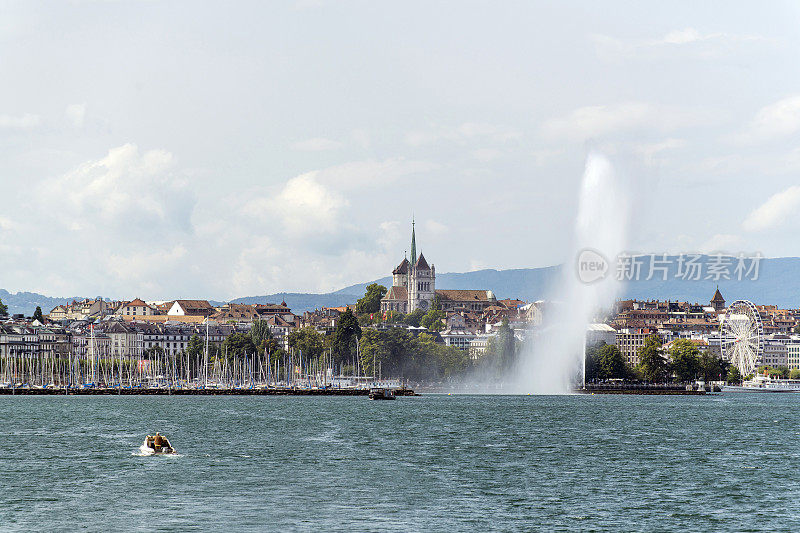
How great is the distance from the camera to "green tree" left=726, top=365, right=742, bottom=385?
614 feet

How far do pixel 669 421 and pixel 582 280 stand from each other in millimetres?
38927

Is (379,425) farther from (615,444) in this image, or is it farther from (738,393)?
(738,393)

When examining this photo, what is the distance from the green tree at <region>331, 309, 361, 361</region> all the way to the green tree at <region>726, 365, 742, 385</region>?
58.4 metres

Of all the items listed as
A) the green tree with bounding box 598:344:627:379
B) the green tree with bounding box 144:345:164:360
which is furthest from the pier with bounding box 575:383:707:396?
the green tree with bounding box 144:345:164:360

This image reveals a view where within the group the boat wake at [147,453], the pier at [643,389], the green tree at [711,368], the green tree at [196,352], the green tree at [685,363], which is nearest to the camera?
the boat wake at [147,453]

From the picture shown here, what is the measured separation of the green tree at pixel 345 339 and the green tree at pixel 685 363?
39.6m

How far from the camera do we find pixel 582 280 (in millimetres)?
123000

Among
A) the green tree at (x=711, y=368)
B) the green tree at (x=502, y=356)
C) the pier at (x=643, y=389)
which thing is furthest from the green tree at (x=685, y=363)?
the green tree at (x=502, y=356)

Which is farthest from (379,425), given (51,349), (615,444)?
(51,349)

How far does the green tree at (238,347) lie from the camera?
162m

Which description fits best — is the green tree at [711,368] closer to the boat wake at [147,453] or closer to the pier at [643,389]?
the pier at [643,389]

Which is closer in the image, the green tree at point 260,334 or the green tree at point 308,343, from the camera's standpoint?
the green tree at point 308,343

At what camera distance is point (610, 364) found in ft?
502

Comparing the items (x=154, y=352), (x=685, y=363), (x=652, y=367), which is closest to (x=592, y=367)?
(x=652, y=367)
